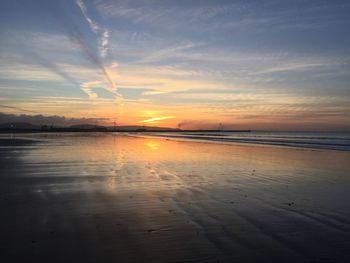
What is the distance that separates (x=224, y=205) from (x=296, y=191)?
3.57 meters

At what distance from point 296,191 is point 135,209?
5919mm

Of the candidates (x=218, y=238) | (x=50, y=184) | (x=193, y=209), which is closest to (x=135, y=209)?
(x=193, y=209)

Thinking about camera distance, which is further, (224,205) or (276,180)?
(276,180)

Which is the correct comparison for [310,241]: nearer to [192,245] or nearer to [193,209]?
[192,245]

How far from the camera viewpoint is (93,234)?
6.80 metres

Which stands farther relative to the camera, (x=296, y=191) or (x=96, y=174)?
(x=96, y=174)

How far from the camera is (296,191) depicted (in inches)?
462

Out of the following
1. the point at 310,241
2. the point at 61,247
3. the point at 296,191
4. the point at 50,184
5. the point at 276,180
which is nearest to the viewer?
the point at 61,247

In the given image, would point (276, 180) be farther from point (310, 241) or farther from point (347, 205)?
point (310, 241)

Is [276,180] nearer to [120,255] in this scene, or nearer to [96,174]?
[96,174]

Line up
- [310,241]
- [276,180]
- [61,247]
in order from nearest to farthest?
[61,247] → [310,241] → [276,180]

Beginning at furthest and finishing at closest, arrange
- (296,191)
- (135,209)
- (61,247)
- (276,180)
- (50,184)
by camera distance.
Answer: (276,180) < (50,184) < (296,191) < (135,209) < (61,247)

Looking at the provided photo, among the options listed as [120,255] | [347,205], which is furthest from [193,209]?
[347,205]

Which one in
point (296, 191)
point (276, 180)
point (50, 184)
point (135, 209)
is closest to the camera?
point (135, 209)
